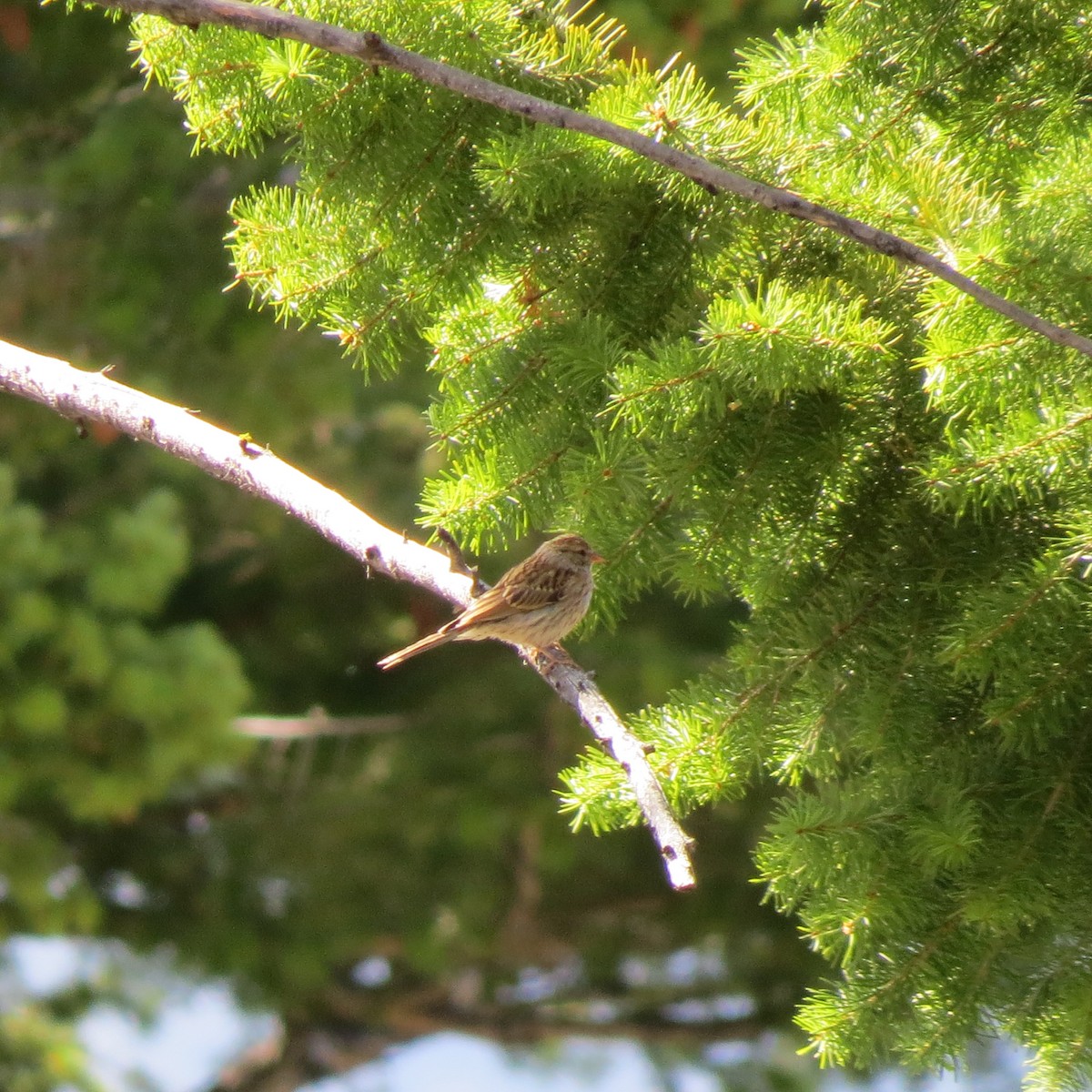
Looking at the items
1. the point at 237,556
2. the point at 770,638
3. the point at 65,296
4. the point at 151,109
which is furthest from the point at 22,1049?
the point at 770,638

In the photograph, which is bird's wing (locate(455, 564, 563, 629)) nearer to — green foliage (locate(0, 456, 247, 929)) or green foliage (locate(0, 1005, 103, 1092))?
green foliage (locate(0, 456, 247, 929))

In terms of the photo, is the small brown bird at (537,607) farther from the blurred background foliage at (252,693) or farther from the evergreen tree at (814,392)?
the blurred background foliage at (252,693)

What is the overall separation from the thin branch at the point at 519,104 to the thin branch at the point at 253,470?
93 cm

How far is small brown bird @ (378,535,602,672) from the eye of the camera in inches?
149

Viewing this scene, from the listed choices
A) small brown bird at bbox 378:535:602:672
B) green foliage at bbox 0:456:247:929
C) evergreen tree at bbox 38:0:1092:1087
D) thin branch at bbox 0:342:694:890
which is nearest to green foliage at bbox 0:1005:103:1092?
green foliage at bbox 0:456:247:929

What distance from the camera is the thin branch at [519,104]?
1.90m

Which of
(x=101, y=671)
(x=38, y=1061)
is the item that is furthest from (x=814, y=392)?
(x=38, y=1061)

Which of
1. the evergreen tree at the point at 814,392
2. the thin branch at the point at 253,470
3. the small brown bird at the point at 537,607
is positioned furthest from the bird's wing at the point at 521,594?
the evergreen tree at the point at 814,392

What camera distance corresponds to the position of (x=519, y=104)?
204 centimetres

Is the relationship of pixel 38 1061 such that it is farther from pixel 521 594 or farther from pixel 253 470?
pixel 253 470

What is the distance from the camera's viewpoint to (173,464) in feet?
23.7

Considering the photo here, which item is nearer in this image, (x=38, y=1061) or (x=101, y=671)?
(x=101, y=671)

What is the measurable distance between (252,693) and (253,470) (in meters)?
4.57

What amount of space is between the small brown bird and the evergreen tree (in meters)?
1.00
